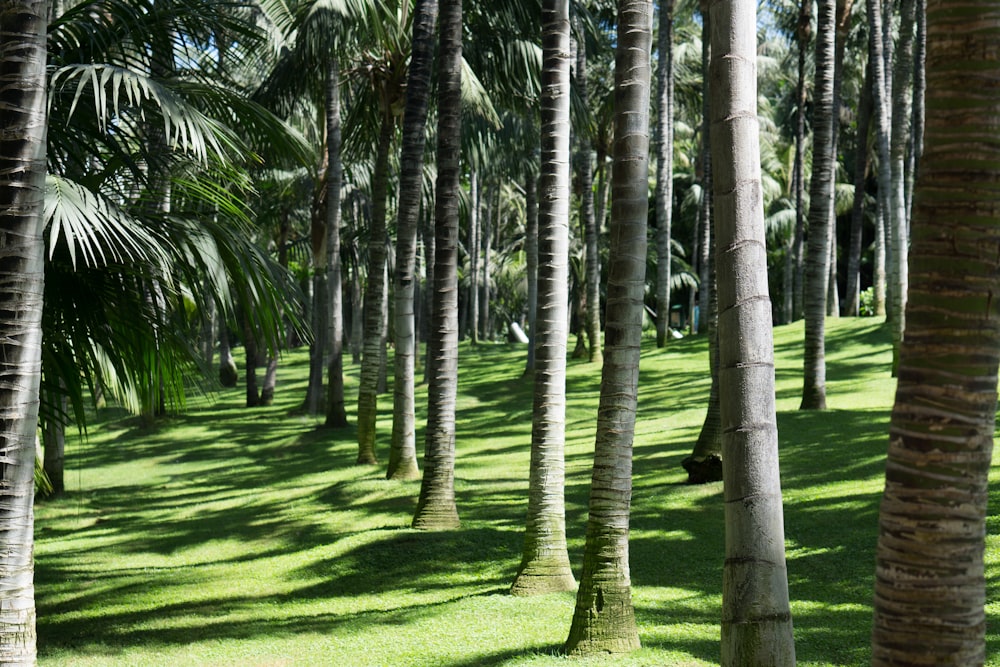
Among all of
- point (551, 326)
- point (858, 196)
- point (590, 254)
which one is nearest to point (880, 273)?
point (858, 196)

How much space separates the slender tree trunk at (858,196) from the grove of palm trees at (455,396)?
168 inches

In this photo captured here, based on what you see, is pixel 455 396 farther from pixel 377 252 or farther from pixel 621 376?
pixel 621 376

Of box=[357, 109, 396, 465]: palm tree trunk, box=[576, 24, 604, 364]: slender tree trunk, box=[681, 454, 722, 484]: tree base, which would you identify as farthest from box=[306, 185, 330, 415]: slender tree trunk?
box=[681, 454, 722, 484]: tree base

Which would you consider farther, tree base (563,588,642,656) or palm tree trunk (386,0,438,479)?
palm tree trunk (386,0,438,479)

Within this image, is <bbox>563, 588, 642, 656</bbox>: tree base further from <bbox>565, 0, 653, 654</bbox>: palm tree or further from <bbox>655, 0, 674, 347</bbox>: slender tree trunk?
<bbox>655, 0, 674, 347</bbox>: slender tree trunk

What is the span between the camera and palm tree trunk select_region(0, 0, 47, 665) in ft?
17.7

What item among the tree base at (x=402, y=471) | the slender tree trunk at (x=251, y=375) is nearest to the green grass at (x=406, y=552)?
the tree base at (x=402, y=471)

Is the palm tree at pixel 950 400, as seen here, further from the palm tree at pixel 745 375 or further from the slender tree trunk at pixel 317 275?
the slender tree trunk at pixel 317 275

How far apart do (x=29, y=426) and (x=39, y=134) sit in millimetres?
1617

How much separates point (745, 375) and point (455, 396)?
7949mm

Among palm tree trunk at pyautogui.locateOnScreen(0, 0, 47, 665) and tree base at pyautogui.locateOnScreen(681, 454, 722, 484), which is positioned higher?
palm tree trunk at pyautogui.locateOnScreen(0, 0, 47, 665)

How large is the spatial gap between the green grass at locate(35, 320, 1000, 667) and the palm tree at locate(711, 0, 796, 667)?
2.01m

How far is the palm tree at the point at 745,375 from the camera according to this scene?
4441 mm

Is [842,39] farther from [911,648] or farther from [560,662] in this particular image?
[911,648]
